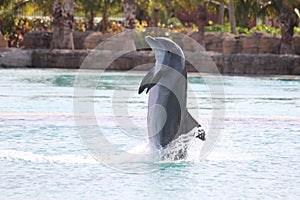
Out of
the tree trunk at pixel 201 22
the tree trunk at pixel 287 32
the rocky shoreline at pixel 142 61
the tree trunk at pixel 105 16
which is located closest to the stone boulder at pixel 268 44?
the tree trunk at pixel 287 32

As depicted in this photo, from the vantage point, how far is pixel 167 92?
6.60m

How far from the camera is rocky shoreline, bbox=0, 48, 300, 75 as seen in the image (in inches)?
928

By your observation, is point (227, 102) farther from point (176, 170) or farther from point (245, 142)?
point (176, 170)

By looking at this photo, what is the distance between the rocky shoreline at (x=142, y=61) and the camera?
2358 centimetres

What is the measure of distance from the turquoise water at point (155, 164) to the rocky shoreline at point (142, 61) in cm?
812

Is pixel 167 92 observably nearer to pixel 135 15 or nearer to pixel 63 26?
pixel 63 26

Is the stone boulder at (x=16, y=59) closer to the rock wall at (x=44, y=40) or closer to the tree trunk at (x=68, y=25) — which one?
the tree trunk at (x=68, y=25)

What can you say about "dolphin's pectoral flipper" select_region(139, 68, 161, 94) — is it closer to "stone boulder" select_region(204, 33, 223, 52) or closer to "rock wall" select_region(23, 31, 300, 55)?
"rock wall" select_region(23, 31, 300, 55)

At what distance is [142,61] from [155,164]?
17193mm

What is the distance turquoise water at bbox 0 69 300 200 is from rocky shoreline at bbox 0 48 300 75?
812 centimetres

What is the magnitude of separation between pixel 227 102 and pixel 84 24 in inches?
1117

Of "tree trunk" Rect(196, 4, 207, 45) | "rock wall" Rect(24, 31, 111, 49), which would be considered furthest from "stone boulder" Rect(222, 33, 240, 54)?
"rock wall" Rect(24, 31, 111, 49)

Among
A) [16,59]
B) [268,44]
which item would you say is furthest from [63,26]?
[268,44]

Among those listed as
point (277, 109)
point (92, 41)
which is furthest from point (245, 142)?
point (92, 41)
